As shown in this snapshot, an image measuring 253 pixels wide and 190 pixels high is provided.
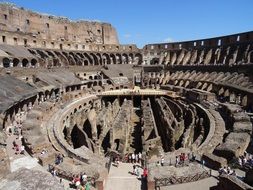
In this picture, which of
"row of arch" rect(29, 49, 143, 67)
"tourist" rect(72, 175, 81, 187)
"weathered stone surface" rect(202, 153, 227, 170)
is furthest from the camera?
"row of arch" rect(29, 49, 143, 67)

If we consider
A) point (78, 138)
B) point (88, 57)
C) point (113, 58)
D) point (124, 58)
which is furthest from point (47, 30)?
point (78, 138)

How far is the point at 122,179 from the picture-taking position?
14.4m

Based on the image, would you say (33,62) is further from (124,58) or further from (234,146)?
(234,146)

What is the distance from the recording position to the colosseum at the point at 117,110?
13.5 meters

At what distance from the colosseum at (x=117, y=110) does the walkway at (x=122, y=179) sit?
0.17ft

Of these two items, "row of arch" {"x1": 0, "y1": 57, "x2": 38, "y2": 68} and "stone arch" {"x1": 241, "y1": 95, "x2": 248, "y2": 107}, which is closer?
"stone arch" {"x1": 241, "y1": 95, "x2": 248, "y2": 107}

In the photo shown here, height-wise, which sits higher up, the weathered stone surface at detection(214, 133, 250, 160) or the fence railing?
the weathered stone surface at detection(214, 133, 250, 160)

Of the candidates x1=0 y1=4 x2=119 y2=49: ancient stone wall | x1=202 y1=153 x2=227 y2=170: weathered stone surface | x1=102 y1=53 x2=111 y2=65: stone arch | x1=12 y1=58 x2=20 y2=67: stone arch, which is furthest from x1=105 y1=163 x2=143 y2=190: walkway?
x1=102 y1=53 x2=111 y2=65: stone arch

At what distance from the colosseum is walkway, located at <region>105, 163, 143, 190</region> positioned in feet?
0.17

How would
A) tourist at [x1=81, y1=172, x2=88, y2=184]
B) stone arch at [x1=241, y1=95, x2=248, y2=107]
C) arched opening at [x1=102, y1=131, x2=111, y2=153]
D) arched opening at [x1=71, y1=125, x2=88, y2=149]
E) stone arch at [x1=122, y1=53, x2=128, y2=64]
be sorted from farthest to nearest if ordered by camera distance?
1. stone arch at [x1=122, y1=53, x2=128, y2=64]
2. stone arch at [x1=241, y1=95, x2=248, y2=107]
3. arched opening at [x1=102, y1=131, x2=111, y2=153]
4. arched opening at [x1=71, y1=125, x2=88, y2=149]
5. tourist at [x1=81, y1=172, x2=88, y2=184]

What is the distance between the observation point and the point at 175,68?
53.1 m

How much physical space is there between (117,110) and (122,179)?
22.1 metres

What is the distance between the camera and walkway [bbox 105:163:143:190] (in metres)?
13.4

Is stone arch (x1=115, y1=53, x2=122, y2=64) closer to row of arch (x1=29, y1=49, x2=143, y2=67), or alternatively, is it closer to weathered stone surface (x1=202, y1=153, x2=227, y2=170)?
row of arch (x1=29, y1=49, x2=143, y2=67)
